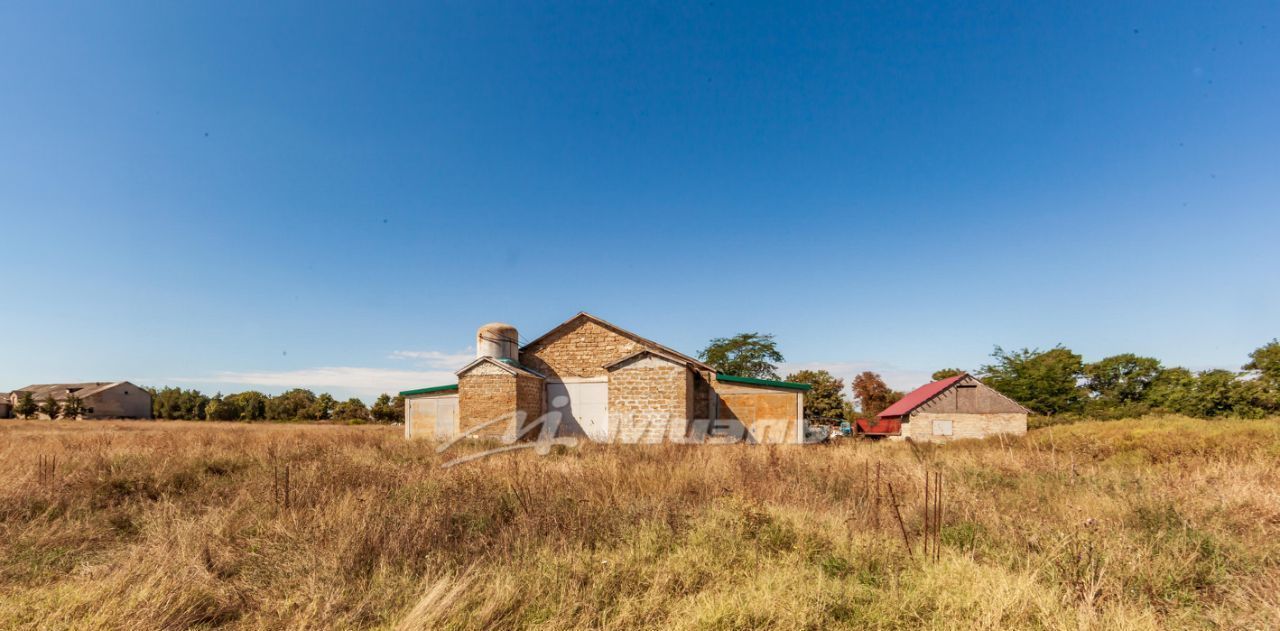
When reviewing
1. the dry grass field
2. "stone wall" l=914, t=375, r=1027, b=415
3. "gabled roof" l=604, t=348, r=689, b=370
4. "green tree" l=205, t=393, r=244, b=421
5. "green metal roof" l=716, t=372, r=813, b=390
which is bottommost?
"green tree" l=205, t=393, r=244, b=421

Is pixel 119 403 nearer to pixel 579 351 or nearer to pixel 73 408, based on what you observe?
pixel 73 408

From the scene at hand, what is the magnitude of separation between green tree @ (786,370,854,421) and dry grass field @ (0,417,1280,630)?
3636cm

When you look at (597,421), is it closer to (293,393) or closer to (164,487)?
(164,487)

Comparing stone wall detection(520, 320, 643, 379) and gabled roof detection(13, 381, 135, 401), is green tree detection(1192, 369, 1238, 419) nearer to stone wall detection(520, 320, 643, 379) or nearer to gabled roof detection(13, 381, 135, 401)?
stone wall detection(520, 320, 643, 379)

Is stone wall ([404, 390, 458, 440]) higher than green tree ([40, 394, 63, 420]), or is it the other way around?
stone wall ([404, 390, 458, 440])

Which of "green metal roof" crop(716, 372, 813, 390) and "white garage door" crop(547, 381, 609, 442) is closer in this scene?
"green metal roof" crop(716, 372, 813, 390)

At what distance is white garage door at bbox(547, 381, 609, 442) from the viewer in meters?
17.6

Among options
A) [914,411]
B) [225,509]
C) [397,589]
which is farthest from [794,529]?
[914,411]

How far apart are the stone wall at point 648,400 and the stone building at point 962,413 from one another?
20.3 metres

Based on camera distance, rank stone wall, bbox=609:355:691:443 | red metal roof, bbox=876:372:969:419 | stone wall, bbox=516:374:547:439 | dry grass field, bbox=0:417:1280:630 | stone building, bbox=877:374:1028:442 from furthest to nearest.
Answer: red metal roof, bbox=876:372:969:419, stone building, bbox=877:374:1028:442, stone wall, bbox=516:374:547:439, stone wall, bbox=609:355:691:443, dry grass field, bbox=0:417:1280:630

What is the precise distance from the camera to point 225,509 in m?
5.51

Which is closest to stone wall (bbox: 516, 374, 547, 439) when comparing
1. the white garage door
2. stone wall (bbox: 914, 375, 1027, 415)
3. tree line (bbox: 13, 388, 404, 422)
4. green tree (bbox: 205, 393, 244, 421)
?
the white garage door

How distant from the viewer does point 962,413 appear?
94.0 ft

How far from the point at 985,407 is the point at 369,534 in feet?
111
